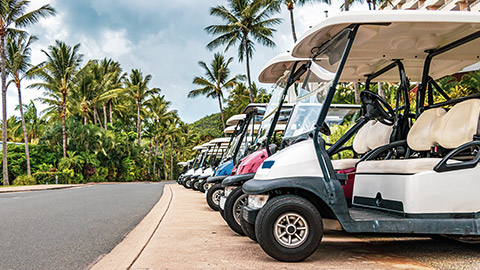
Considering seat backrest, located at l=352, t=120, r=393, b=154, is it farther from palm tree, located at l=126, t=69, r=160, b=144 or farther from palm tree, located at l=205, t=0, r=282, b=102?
palm tree, located at l=126, t=69, r=160, b=144

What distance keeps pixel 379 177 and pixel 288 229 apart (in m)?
1.30

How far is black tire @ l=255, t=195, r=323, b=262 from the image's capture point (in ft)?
14.1

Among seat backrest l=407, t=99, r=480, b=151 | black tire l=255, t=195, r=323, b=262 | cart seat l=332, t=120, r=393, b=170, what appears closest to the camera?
black tire l=255, t=195, r=323, b=262

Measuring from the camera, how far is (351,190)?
579 centimetres

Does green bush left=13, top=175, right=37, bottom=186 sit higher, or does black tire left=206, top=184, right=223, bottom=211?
green bush left=13, top=175, right=37, bottom=186

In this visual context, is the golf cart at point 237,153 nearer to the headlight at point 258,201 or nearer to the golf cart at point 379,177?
the golf cart at point 379,177

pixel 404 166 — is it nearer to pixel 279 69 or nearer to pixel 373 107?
pixel 373 107

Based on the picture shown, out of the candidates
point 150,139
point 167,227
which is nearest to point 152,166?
point 150,139

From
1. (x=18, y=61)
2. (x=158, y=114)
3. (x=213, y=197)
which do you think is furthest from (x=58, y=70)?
(x=213, y=197)

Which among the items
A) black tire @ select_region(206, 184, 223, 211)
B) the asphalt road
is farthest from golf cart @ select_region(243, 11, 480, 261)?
black tire @ select_region(206, 184, 223, 211)

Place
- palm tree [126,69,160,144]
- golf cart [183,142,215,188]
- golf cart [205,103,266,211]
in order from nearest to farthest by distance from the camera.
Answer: golf cart [205,103,266,211] < golf cart [183,142,215,188] < palm tree [126,69,160,144]

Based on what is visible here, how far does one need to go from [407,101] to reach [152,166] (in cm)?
6195

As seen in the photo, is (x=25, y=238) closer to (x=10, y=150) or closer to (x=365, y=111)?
(x=365, y=111)

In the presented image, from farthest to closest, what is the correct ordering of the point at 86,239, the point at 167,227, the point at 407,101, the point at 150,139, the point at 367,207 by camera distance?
the point at 150,139 → the point at 167,227 → the point at 86,239 → the point at 407,101 → the point at 367,207
